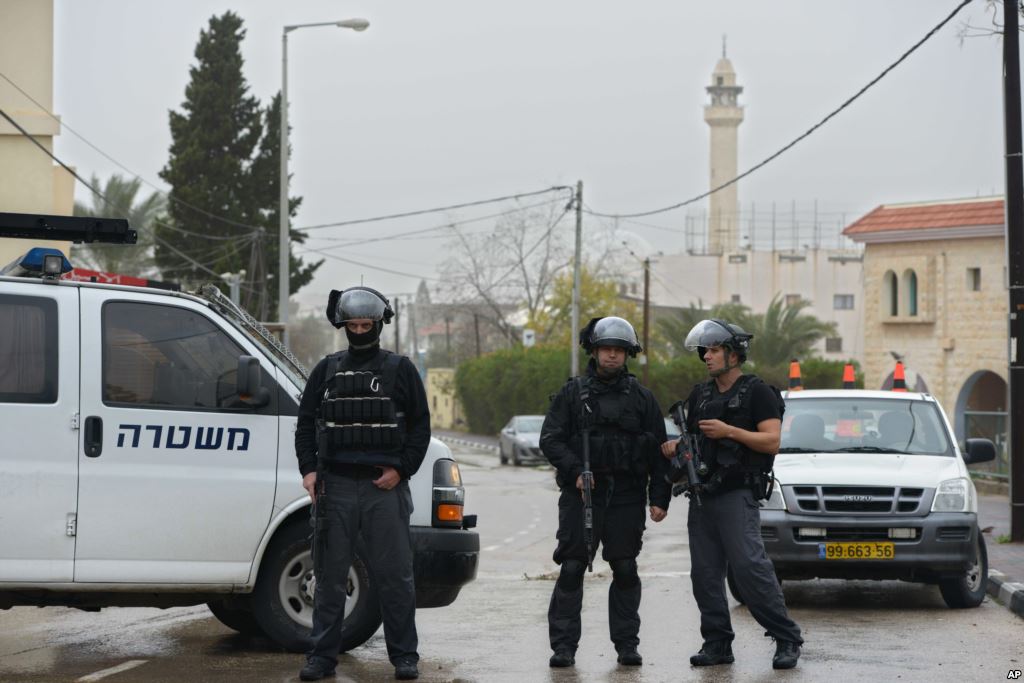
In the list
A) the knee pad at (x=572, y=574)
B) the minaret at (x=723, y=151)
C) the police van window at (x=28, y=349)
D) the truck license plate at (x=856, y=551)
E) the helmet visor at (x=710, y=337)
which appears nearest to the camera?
the police van window at (x=28, y=349)

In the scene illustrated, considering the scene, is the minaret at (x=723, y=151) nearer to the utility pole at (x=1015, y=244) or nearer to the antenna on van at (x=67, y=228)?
the utility pole at (x=1015, y=244)

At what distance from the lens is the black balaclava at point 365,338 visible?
299 inches

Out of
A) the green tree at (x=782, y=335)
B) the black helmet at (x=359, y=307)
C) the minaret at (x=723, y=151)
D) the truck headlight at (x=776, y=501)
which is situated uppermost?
the minaret at (x=723, y=151)

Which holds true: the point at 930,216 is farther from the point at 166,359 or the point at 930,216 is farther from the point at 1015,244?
the point at 166,359

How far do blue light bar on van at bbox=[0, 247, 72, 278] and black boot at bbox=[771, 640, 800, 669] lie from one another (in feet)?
14.2

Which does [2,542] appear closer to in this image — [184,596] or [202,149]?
[184,596]

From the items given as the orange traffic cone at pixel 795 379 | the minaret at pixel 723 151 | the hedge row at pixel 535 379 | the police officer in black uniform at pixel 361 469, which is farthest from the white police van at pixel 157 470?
the minaret at pixel 723 151

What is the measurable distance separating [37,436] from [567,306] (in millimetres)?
64878

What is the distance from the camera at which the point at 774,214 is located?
95.3m

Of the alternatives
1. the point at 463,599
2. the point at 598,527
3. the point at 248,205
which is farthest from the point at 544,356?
the point at 598,527

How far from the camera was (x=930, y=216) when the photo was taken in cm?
4841

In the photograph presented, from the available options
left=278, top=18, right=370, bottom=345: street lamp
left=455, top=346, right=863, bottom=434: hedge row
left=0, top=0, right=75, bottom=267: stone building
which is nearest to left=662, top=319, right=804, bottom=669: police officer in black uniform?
left=0, top=0, right=75, bottom=267: stone building

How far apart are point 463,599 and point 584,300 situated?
6140 cm

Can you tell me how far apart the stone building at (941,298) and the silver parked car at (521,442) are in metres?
12.0
